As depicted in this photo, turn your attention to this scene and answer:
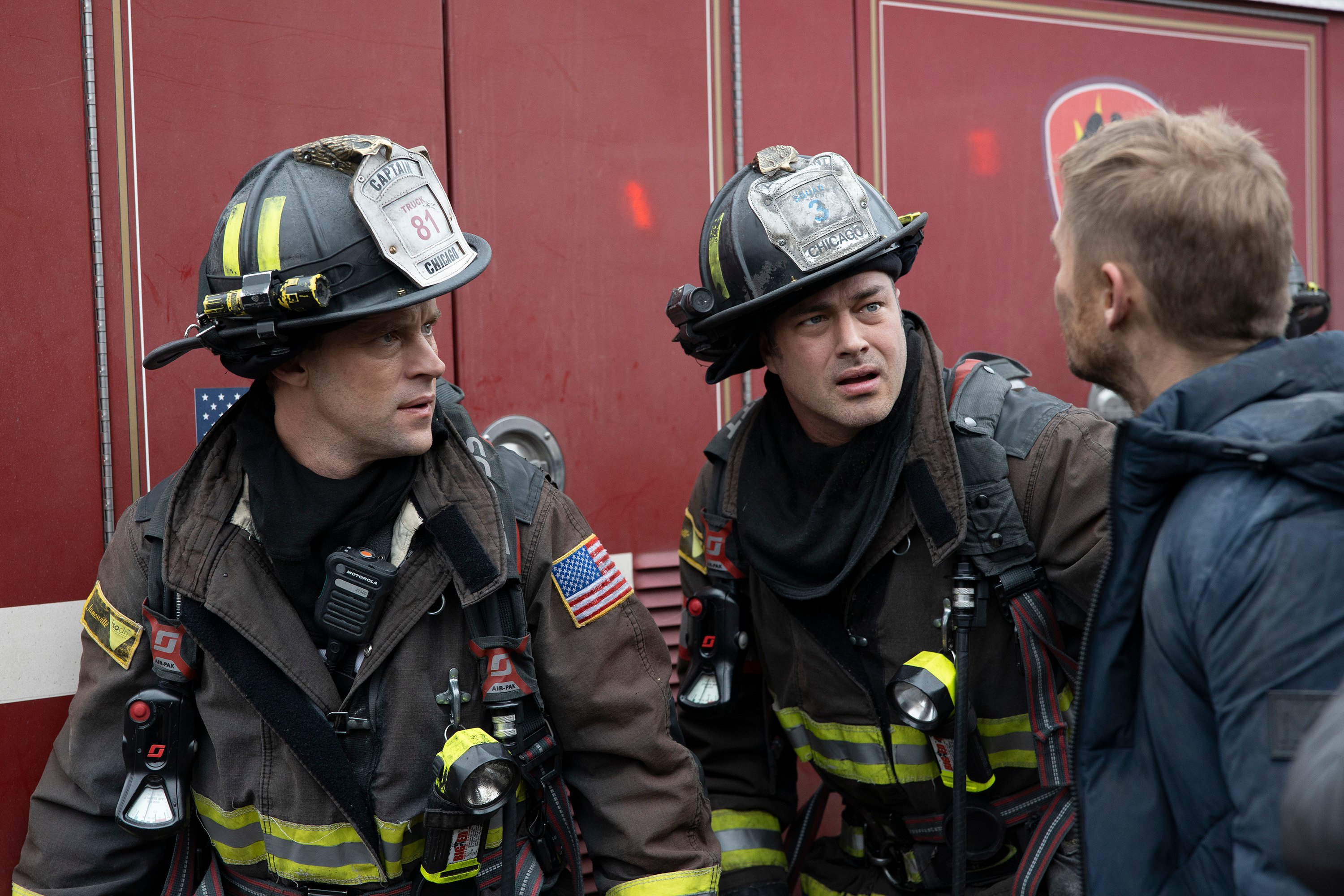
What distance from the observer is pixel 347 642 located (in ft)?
6.24

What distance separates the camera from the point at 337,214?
75.1 inches

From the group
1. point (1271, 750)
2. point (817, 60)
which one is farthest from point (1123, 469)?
point (817, 60)

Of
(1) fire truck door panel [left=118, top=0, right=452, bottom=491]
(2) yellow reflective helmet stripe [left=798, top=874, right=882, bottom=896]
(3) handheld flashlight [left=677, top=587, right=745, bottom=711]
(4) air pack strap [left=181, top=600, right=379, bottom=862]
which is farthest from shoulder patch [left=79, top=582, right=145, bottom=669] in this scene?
(2) yellow reflective helmet stripe [left=798, top=874, right=882, bottom=896]

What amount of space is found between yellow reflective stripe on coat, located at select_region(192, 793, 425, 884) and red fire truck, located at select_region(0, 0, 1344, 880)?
1.80ft

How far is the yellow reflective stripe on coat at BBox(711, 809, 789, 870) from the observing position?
231 cm

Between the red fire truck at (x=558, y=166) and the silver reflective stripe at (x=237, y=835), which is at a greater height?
the red fire truck at (x=558, y=166)

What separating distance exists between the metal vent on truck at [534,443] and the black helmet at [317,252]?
1.99 ft

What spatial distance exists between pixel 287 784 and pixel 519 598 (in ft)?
1.66

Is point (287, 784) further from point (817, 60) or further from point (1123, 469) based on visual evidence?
point (817, 60)

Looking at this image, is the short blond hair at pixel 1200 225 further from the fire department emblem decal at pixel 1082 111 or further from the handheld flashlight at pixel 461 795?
the fire department emblem decal at pixel 1082 111

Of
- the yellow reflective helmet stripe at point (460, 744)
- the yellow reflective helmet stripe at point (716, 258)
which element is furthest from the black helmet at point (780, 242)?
the yellow reflective helmet stripe at point (460, 744)

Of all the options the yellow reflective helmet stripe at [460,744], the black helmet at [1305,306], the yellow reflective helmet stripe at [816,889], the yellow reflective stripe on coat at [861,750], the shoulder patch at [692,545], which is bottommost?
the yellow reflective helmet stripe at [816,889]

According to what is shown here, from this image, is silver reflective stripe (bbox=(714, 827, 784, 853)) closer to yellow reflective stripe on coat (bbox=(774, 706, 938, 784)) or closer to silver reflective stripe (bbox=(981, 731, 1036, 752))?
yellow reflective stripe on coat (bbox=(774, 706, 938, 784))

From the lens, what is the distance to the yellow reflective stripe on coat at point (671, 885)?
6.36ft
